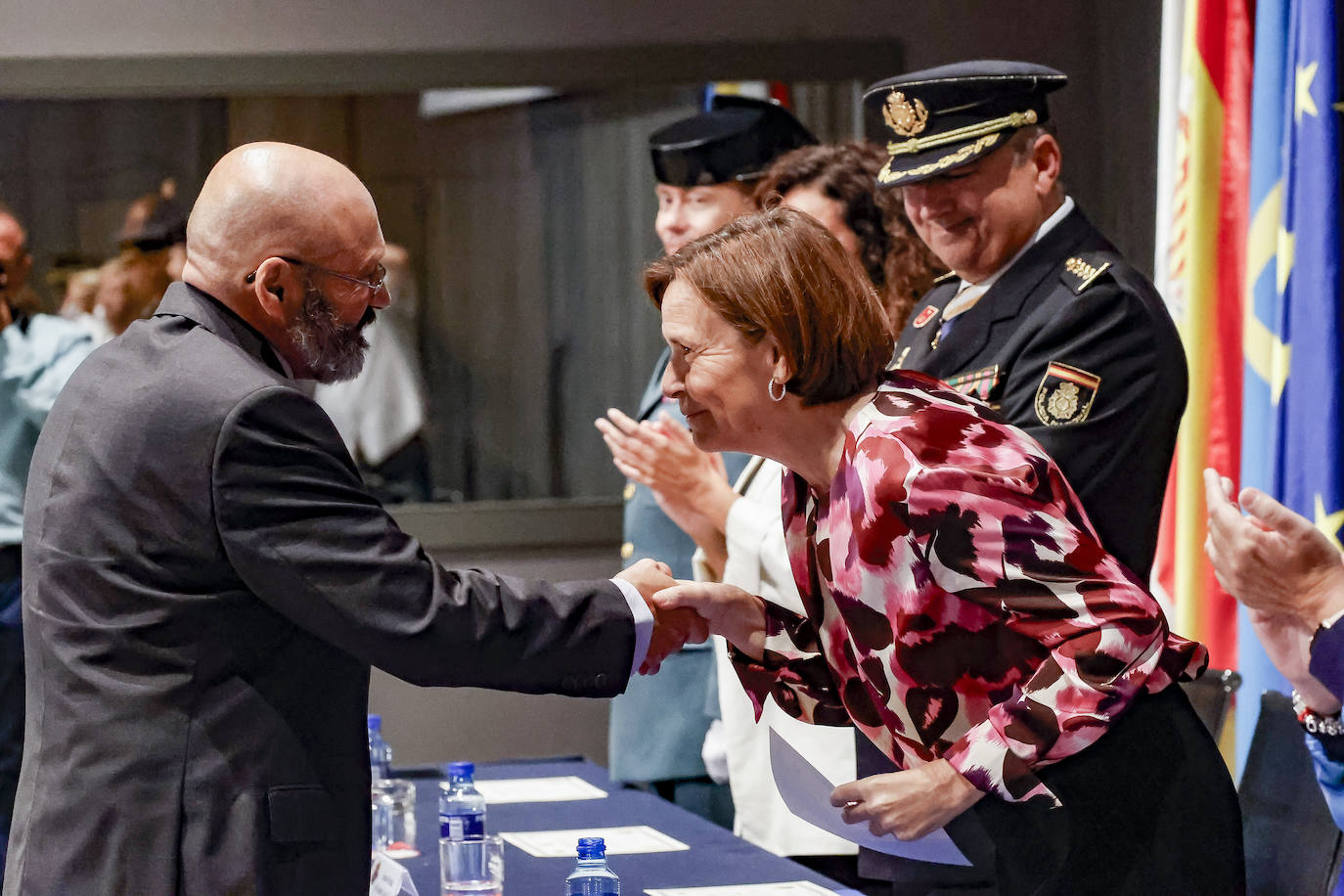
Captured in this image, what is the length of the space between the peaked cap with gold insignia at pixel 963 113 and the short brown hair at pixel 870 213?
401mm

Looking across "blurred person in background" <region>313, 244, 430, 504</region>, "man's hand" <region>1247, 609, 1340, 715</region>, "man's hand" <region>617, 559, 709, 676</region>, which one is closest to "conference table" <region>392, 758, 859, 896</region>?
"man's hand" <region>617, 559, 709, 676</region>

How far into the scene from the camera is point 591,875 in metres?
1.82

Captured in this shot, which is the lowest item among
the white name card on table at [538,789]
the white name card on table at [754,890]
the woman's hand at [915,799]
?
the white name card on table at [538,789]

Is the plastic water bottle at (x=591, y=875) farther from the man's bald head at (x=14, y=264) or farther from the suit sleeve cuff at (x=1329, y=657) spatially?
the man's bald head at (x=14, y=264)

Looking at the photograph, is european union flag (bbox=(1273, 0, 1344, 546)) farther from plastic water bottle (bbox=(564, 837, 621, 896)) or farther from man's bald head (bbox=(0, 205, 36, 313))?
man's bald head (bbox=(0, 205, 36, 313))

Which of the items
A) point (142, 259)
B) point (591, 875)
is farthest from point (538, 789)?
point (142, 259)

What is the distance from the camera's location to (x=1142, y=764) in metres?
1.46

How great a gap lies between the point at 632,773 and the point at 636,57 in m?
2.48

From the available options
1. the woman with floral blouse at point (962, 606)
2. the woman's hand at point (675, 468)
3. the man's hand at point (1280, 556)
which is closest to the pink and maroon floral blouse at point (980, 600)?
the woman with floral blouse at point (962, 606)

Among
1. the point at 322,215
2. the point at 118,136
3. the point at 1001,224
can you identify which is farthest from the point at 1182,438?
the point at 118,136

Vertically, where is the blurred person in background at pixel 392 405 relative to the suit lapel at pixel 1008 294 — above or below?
below

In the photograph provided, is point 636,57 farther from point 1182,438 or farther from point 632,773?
point 632,773

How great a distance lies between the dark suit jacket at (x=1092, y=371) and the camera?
7.12 feet

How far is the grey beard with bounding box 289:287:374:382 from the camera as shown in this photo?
1.69m
